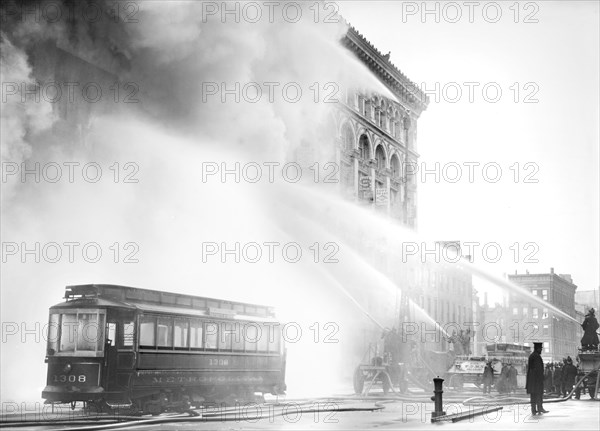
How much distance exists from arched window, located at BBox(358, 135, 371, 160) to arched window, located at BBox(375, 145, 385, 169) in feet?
5.30

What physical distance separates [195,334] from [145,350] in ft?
6.55

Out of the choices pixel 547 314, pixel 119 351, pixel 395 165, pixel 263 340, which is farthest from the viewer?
pixel 547 314

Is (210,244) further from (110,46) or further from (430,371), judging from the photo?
(430,371)

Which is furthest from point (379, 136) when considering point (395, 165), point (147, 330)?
point (147, 330)

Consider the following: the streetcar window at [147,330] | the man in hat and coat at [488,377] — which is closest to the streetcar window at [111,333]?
the streetcar window at [147,330]

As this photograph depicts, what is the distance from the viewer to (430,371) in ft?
115

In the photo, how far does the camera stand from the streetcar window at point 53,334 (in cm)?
1944

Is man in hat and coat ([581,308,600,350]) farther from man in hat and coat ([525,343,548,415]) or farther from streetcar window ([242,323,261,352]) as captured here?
streetcar window ([242,323,261,352])

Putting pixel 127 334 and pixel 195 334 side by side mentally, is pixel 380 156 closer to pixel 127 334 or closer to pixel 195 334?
pixel 195 334

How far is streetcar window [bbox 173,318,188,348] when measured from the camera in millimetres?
20859

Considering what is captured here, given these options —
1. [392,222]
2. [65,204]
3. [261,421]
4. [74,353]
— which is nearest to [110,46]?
[65,204]

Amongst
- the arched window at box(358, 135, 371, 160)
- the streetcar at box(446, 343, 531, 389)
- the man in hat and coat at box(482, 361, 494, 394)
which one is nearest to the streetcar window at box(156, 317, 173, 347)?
the man in hat and coat at box(482, 361, 494, 394)

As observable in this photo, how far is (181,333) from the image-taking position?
21.0 metres

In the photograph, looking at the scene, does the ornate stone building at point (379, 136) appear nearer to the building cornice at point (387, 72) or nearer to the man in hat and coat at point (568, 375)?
the building cornice at point (387, 72)
